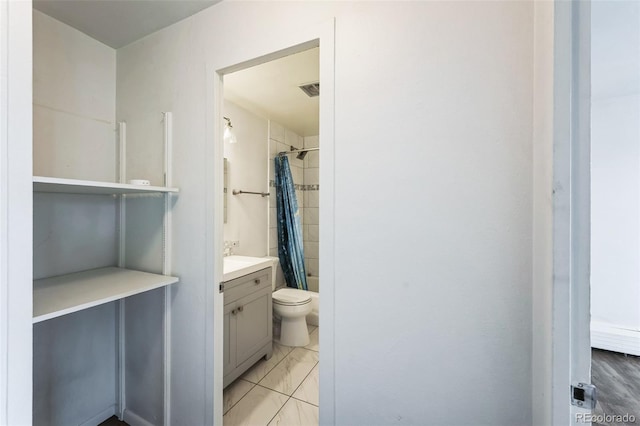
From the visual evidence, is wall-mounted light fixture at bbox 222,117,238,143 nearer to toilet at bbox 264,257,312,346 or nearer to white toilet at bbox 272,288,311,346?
toilet at bbox 264,257,312,346

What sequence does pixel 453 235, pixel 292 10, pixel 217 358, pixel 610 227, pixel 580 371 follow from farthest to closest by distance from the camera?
1. pixel 610 227
2. pixel 217 358
3. pixel 292 10
4. pixel 453 235
5. pixel 580 371

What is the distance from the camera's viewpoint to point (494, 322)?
82 cm

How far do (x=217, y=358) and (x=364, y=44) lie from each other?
1.62m

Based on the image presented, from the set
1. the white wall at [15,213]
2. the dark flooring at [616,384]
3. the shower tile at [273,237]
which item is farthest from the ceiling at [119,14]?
the dark flooring at [616,384]

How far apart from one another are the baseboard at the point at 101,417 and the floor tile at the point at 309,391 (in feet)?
3.83

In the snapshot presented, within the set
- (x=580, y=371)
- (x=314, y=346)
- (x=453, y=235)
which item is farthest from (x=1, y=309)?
(x=314, y=346)

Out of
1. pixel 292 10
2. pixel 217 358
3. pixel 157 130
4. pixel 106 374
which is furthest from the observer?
pixel 106 374

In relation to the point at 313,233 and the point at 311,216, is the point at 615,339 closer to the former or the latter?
the point at 313,233

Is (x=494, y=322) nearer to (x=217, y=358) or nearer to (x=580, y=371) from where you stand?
(x=580, y=371)

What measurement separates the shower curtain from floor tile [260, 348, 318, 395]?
3.09ft

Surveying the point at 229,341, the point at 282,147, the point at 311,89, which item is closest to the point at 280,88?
the point at 311,89

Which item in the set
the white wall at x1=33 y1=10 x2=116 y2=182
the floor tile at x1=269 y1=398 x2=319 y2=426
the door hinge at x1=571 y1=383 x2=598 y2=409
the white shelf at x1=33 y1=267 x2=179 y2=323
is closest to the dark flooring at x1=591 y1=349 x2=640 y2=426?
the door hinge at x1=571 y1=383 x2=598 y2=409

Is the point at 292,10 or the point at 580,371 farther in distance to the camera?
the point at 292,10

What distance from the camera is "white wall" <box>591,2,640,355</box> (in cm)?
192
